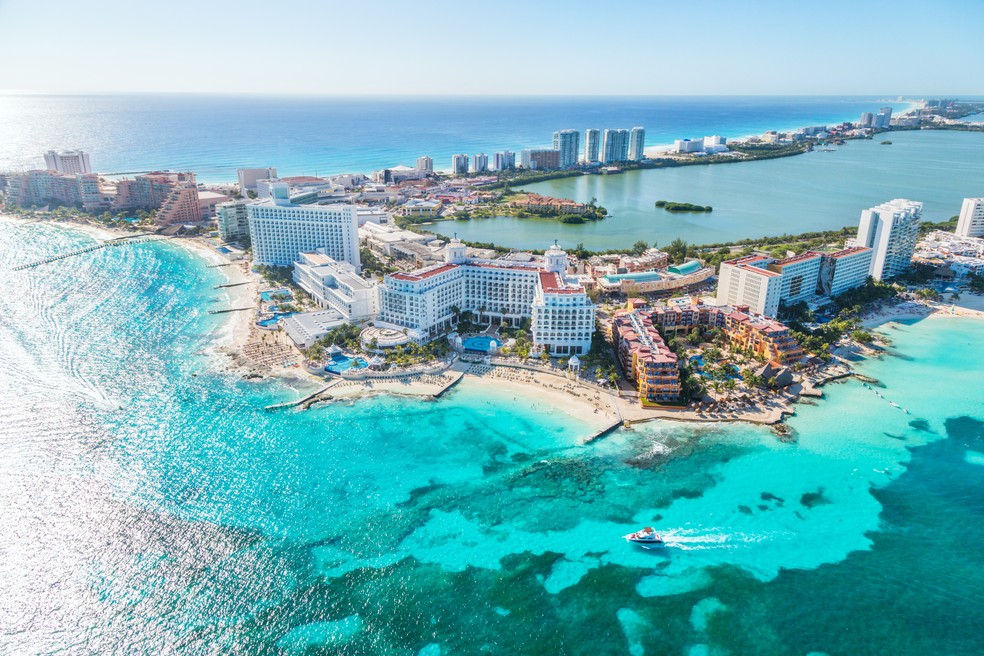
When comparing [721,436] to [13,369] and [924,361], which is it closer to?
[924,361]

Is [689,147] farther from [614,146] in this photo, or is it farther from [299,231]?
[299,231]

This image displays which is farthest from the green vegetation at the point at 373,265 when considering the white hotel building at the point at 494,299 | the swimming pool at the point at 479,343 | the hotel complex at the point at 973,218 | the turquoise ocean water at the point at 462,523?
the hotel complex at the point at 973,218

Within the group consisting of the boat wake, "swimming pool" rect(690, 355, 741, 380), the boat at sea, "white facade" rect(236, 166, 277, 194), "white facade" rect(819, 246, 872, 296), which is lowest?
the boat wake

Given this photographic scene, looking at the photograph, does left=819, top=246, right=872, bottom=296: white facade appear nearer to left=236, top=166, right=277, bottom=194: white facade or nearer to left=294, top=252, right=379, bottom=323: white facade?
left=294, top=252, right=379, bottom=323: white facade

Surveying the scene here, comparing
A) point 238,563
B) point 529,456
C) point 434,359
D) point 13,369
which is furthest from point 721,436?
point 13,369

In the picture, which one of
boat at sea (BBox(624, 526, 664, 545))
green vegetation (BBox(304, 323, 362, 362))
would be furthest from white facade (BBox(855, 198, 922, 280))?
green vegetation (BBox(304, 323, 362, 362))

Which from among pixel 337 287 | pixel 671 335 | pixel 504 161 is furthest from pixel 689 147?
pixel 337 287
